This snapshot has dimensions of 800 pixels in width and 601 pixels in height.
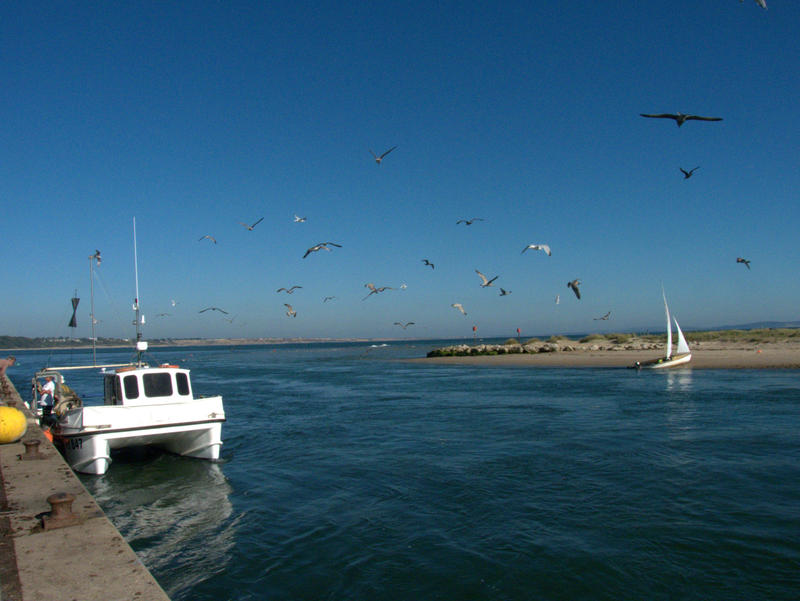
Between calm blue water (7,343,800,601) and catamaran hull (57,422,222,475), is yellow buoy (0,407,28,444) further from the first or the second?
calm blue water (7,343,800,601)

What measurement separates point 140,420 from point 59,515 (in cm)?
994

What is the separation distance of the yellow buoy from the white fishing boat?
2162 millimetres

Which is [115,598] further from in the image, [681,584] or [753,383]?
[753,383]

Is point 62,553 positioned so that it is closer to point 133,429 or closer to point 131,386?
point 133,429

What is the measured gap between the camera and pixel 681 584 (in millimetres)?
8969

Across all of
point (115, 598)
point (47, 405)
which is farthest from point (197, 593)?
point (47, 405)

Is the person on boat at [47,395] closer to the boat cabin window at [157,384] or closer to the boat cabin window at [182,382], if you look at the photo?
the boat cabin window at [157,384]

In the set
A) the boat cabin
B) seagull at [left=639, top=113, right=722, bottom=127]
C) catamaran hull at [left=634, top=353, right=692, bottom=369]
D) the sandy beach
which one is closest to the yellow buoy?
the boat cabin

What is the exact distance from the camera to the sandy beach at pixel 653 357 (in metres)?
46.8

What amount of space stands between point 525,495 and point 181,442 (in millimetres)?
11300

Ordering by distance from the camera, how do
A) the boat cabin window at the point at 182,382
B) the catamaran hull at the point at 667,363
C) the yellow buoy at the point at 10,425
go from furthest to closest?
the catamaran hull at the point at 667,363, the boat cabin window at the point at 182,382, the yellow buoy at the point at 10,425

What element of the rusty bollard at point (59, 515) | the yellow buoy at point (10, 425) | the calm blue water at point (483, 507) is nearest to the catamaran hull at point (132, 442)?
the calm blue water at point (483, 507)

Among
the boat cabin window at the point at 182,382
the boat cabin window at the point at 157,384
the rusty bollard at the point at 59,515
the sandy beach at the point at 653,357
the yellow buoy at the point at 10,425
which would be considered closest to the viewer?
the rusty bollard at the point at 59,515

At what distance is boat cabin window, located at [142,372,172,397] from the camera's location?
17891 millimetres
